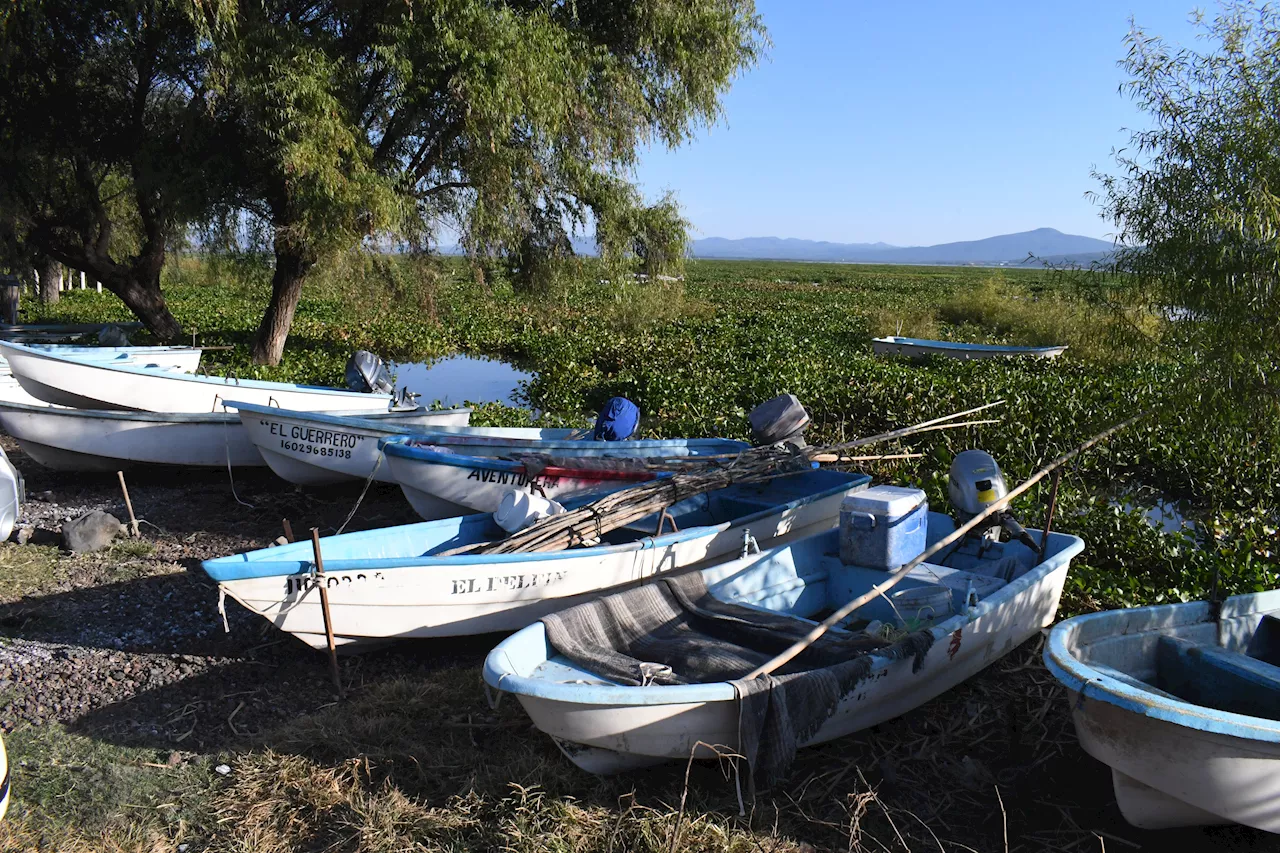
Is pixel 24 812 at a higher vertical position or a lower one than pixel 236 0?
lower

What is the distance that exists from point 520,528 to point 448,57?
27.8 ft

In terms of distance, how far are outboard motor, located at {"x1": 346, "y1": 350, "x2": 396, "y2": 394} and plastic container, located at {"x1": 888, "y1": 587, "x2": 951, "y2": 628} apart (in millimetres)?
8190

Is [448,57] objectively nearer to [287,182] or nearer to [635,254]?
[287,182]

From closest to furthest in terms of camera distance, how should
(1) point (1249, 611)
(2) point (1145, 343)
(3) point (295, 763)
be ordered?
(3) point (295, 763) < (1) point (1249, 611) < (2) point (1145, 343)

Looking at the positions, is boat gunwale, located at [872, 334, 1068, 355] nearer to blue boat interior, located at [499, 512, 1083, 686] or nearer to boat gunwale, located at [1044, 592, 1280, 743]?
blue boat interior, located at [499, 512, 1083, 686]

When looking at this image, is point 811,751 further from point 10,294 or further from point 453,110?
point 10,294

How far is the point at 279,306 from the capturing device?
53.9 feet

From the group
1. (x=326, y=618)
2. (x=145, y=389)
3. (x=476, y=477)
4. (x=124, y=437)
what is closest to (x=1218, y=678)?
(x=326, y=618)

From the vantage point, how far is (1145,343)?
22.5 feet

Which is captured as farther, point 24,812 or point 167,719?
point 167,719

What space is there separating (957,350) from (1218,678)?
1501cm

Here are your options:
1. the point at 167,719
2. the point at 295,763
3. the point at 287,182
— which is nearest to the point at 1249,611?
the point at 295,763

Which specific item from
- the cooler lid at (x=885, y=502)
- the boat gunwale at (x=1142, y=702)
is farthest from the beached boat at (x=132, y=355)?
the boat gunwale at (x=1142, y=702)

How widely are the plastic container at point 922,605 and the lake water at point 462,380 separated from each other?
35.9 feet
